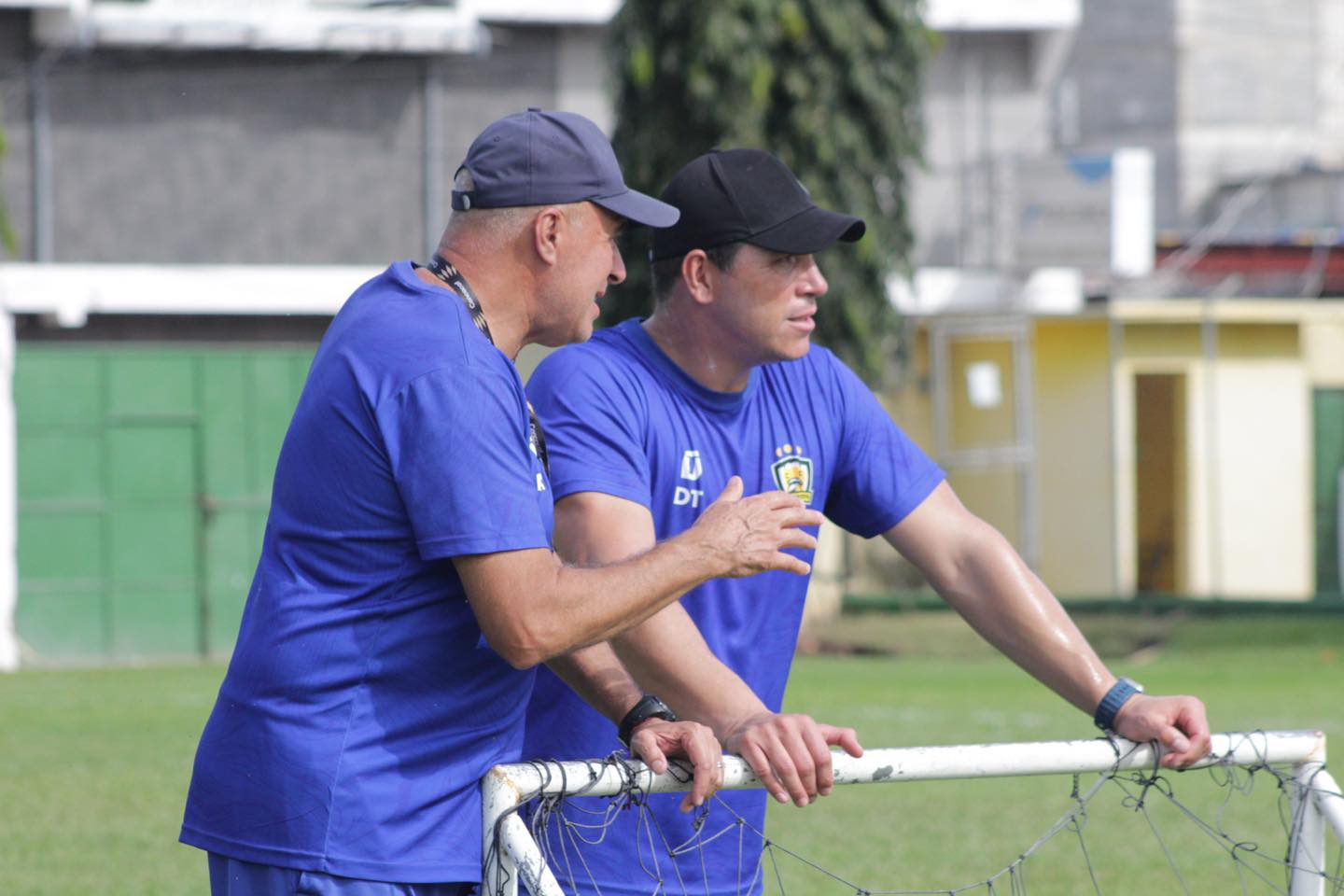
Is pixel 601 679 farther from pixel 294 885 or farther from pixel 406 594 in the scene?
pixel 294 885

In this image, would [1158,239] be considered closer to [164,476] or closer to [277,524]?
[164,476]

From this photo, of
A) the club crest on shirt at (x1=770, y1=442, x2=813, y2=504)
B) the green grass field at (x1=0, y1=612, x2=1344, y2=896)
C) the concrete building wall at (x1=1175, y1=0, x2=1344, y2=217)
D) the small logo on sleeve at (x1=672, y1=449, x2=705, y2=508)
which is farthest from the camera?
the concrete building wall at (x1=1175, y1=0, x2=1344, y2=217)

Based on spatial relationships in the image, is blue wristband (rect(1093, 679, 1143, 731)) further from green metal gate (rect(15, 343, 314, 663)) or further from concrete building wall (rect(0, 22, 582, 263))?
concrete building wall (rect(0, 22, 582, 263))

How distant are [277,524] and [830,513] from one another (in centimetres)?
154

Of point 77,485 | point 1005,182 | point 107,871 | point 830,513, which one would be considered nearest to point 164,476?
point 77,485

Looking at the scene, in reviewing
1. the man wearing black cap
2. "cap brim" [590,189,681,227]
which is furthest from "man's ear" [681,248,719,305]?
"cap brim" [590,189,681,227]

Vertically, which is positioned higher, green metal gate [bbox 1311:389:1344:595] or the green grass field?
green metal gate [bbox 1311:389:1344:595]

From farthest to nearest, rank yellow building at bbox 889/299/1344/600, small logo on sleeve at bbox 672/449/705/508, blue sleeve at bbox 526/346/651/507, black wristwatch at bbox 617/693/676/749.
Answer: yellow building at bbox 889/299/1344/600
small logo on sleeve at bbox 672/449/705/508
blue sleeve at bbox 526/346/651/507
black wristwatch at bbox 617/693/676/749

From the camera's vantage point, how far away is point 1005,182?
26.6m

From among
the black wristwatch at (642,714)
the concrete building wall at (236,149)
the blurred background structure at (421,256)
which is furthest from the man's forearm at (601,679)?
the concrete building wall at (236,149)

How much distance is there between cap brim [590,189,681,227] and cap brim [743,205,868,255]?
0.56 metres

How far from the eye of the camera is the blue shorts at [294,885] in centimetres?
312

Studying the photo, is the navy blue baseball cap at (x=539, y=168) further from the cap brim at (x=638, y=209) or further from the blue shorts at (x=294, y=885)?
the blue shorts at (x=294, y=885)

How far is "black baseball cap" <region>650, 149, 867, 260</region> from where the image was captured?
411cm
